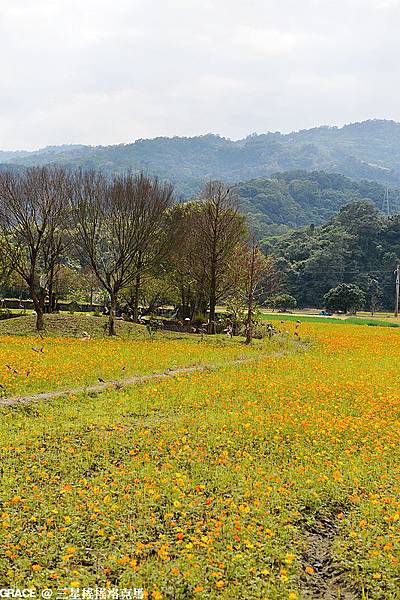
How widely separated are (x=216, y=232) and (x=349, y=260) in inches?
2317

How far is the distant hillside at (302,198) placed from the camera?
154750mm

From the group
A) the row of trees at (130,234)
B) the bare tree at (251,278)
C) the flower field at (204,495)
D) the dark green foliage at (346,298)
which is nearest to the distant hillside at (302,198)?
the dark green foliage at (346,298)

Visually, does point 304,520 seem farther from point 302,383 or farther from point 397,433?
point 302,383

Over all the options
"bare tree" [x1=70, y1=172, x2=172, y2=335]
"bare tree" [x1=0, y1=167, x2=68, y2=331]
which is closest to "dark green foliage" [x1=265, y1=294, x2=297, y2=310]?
"bare tree" [x1=70, y1=172, x2=172, y2=335]

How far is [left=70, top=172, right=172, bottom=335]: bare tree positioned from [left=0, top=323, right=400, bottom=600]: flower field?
64.6 ft

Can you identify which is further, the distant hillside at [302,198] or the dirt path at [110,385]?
the distant hillside at [302,198]

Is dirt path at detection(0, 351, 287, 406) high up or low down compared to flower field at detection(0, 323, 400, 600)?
up

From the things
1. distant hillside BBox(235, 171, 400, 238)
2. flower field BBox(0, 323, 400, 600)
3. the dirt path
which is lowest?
flower field BBox(0, 323, 400, 600)

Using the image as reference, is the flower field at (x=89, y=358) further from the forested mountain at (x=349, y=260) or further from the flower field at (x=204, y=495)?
the forested mountain at (x=349, y=260)

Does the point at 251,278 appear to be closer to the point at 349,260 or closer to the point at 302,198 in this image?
the point at 349,260

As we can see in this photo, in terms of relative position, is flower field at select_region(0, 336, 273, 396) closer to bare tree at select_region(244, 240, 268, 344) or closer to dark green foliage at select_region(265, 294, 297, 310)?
Answer: bare tree at select_region(244, 240, 268, 344)

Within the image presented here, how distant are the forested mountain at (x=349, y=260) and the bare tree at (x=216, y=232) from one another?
51.7m

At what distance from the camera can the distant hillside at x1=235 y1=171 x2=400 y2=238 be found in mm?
154750

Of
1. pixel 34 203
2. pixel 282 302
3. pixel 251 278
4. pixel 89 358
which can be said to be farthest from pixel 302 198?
pixel 89 358
